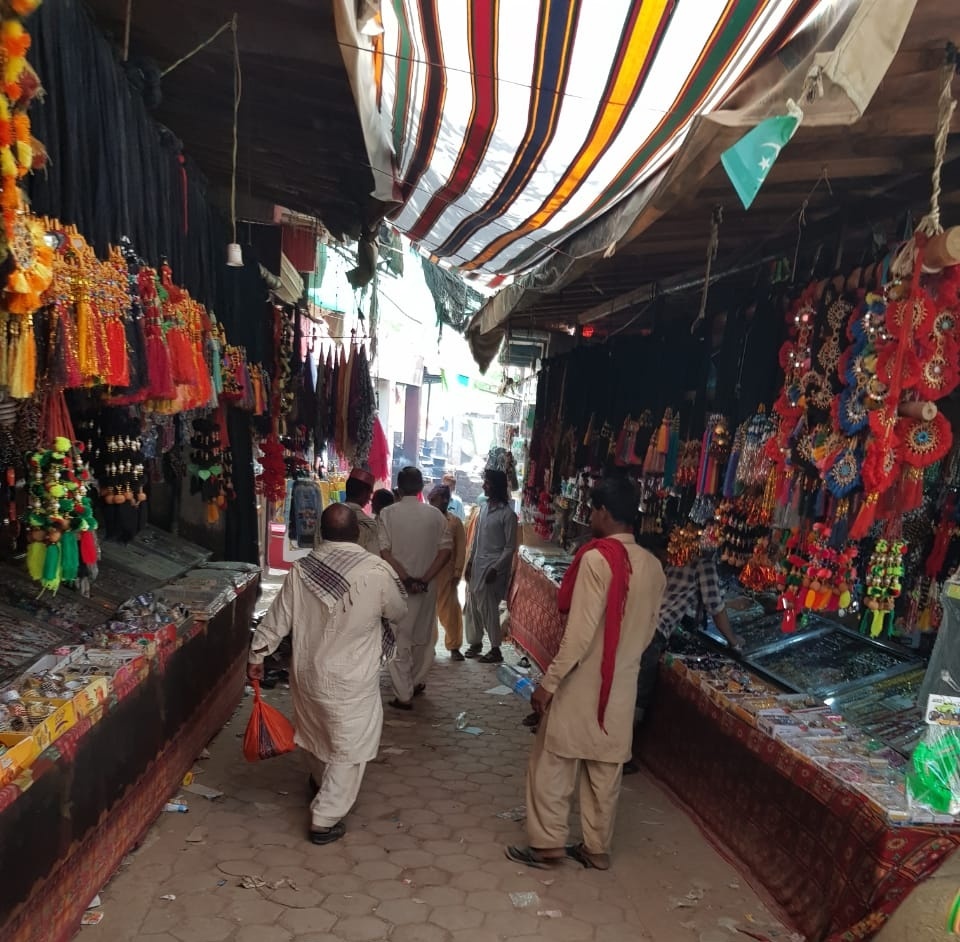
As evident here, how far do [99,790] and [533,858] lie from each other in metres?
1.85

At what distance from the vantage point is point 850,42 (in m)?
1.60

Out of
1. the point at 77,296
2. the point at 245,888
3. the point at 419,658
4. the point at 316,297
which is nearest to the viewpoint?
the point at 77,296

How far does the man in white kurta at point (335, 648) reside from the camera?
3387 millimetres

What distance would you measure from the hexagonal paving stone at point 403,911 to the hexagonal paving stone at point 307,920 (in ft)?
0.65

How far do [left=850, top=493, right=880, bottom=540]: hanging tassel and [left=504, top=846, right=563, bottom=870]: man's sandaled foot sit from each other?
76.8 inches

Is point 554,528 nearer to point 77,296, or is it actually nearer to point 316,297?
point 316,297

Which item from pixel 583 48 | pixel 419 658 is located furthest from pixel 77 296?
pixel 419 658

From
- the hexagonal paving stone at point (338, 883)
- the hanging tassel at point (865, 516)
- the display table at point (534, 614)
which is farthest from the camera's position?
the display table at point (534, 614)

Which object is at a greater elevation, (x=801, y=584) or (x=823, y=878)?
(x=801, y=584)

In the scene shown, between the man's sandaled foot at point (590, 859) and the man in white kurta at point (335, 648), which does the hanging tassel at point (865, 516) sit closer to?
the man's sandaled foot at point (590, 859)

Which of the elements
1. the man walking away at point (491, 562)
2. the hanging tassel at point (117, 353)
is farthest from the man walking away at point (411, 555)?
the hanging tassel at point (117, 353)

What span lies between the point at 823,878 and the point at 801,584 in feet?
3.55

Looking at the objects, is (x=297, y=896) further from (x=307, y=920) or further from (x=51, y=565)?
(x=51, y=565)

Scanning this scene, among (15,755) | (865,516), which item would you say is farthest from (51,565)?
(865,516)
